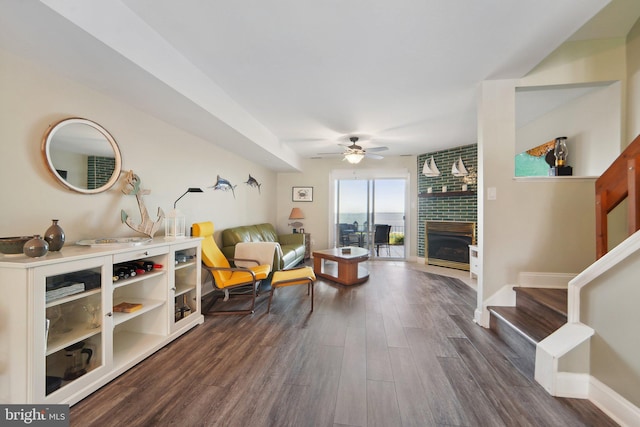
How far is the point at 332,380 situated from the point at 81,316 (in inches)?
72.2

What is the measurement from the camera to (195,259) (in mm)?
2553

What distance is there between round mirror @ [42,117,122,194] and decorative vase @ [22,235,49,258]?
65cm

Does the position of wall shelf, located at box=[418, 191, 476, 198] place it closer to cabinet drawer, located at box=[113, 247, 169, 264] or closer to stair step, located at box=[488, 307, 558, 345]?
stair step, located at box=[488, 307, 558, 345]

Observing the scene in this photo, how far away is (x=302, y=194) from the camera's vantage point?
6.25 m

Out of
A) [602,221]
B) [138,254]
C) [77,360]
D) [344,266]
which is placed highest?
[602,221]

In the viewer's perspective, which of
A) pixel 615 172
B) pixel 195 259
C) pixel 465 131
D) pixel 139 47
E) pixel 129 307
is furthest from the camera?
pixel 465 131

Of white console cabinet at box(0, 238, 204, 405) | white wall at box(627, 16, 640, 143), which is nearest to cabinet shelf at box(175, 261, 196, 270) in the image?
white console cabinet at box(0, 238, 204, 405)

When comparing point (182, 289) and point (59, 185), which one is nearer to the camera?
point (59, 185)

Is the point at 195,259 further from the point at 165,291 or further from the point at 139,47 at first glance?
the point at 139,47

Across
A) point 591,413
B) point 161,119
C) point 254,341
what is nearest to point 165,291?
point 254,341

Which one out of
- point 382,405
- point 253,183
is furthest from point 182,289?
point 253,183

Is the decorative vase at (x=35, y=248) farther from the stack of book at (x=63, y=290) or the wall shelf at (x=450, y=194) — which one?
the wall shelf at (x=450, y=194)

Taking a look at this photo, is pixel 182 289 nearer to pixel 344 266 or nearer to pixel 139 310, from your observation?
pixel 139 310

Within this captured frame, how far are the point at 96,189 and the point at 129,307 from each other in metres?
1.05
